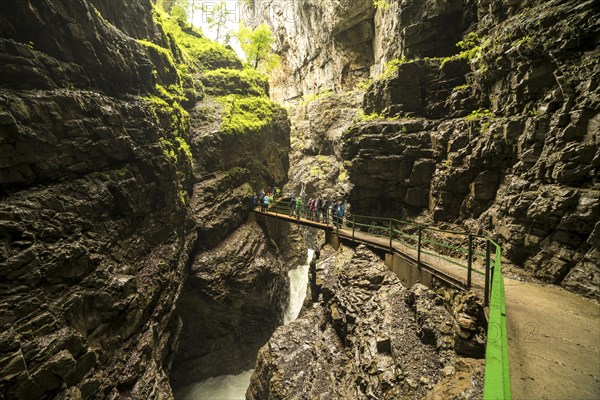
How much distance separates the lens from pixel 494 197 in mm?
10281

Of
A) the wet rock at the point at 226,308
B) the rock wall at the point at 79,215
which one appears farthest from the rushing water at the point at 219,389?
the rock wall at the point at 79,215

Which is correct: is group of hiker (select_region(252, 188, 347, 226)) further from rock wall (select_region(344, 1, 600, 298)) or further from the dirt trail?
the dirt trail

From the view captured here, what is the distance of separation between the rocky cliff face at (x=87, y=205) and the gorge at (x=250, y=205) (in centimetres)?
6

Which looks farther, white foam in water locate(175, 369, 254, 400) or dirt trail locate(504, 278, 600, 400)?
white foam in water locate(175, 369, 254, 400)

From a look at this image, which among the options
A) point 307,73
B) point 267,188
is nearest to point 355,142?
point 267,188

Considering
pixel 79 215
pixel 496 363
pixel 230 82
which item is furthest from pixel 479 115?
pixel 230 82

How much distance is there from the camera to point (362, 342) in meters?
8.24

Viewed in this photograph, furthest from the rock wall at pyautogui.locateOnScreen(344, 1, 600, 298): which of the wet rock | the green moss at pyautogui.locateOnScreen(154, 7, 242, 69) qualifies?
the green moss at pyautogui.locateOnScreen(154, 7, 242, 69)

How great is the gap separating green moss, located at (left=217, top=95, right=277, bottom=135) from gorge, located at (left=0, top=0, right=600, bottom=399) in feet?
0.87

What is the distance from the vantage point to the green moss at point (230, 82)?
67.0 ft

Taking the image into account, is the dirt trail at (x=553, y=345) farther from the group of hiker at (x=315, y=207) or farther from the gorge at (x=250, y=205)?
the group of hiker at (x=315, y=207)

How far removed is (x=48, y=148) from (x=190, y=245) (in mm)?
7388

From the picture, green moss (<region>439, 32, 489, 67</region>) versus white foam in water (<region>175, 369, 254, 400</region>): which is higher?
green moss (<region>439, 32, 489, 67</region>)

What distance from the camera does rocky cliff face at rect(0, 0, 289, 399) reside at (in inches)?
266
